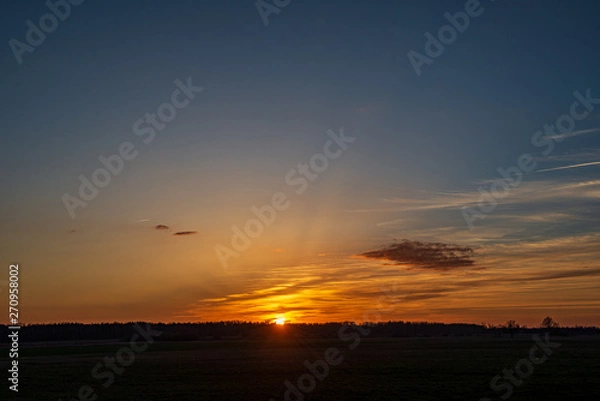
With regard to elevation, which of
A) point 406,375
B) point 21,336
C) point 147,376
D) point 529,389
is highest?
point 21,336

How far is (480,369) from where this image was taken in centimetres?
5528

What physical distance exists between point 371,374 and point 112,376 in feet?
73.4

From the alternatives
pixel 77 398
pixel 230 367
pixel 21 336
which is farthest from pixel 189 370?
pixel 21 336

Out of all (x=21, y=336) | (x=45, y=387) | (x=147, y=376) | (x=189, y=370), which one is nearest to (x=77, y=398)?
(x=45, y=387)

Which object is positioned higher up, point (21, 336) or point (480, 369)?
point (21, 336)

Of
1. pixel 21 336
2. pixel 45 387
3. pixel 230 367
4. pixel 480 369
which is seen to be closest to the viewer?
pixel 45 387

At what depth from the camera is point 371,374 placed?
169 ft

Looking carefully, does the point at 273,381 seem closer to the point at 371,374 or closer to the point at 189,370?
the point at 371,374

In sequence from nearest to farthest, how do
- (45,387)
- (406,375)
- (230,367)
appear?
(45,387) → (406,375) → (230,367)

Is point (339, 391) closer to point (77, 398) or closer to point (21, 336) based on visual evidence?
point (77, 398)

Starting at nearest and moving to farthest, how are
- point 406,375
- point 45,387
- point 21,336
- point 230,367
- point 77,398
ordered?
point 77,398
point 45,387
point 406,375
point 230,367
point 21,336

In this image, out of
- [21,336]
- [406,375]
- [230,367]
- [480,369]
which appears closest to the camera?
[406,375]

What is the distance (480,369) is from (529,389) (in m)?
15.8

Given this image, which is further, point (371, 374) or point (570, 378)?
point (371, 374)
